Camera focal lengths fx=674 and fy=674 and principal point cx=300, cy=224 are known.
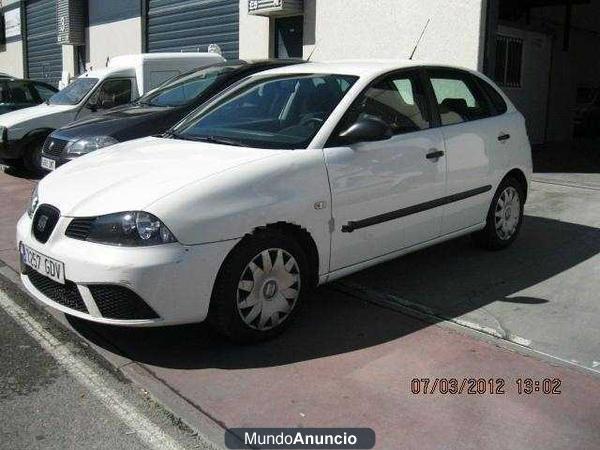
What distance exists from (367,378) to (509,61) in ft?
31.5

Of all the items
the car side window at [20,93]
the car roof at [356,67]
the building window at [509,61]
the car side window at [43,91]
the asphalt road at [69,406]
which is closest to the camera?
the asphalt road at [69,406]

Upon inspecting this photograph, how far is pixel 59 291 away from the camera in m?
3.78

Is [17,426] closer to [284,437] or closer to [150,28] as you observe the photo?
[284,437]

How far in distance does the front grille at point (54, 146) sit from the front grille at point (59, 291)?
4097mm

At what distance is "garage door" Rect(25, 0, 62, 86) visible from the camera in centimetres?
2308

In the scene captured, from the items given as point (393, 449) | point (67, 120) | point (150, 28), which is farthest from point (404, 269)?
point (150, 28)

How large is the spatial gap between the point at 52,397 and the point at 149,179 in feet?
4.05

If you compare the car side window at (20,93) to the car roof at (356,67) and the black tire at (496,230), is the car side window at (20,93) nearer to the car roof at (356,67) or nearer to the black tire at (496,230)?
the car roof at (356,67)

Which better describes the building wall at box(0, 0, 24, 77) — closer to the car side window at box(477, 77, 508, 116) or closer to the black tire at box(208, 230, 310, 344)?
the car side window at box(477, 77, 508, 116)

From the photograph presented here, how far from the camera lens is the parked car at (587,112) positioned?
1529 centimetres

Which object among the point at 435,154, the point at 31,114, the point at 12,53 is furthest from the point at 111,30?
the point at 435,154

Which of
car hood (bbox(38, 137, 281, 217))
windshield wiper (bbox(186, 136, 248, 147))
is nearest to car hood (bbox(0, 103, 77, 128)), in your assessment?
car hood (bbox(38, 137, 281, 217))

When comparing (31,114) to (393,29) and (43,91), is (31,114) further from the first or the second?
(393,29)

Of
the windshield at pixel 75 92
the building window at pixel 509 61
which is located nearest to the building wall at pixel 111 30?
the windshield at pixel 75 92
